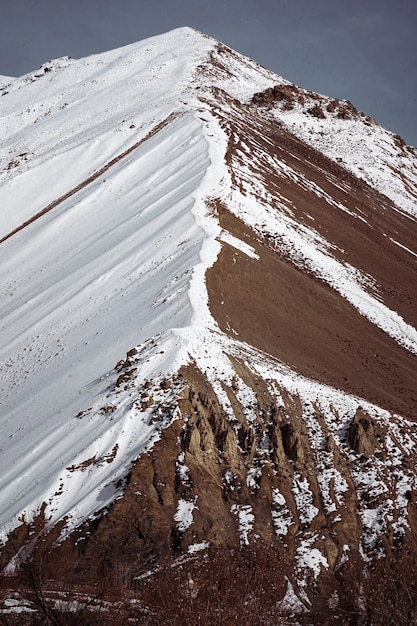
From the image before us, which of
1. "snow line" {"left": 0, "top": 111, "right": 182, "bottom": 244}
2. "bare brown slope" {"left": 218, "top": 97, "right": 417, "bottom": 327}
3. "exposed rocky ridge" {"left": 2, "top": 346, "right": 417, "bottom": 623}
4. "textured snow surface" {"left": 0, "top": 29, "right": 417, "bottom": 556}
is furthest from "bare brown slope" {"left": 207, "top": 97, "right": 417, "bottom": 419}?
"snow line" {"left": 0, "top": 111, "right": 182, "bottom": 244}

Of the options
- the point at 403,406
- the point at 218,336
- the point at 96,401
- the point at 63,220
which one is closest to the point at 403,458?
the point at 403,406

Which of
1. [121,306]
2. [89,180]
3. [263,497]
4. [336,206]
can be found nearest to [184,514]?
[263,497]

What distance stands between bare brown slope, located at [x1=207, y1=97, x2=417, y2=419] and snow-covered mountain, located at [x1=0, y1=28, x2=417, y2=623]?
0.12m

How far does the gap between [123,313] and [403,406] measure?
10.5 metres

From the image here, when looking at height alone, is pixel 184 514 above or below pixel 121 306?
below

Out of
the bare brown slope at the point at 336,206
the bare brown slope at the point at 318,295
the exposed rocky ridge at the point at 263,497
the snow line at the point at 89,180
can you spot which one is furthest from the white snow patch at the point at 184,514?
the snow line at the point at 89,180

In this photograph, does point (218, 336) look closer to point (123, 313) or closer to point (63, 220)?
point (123, 313)

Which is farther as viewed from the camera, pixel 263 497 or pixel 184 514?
pixel 263 497

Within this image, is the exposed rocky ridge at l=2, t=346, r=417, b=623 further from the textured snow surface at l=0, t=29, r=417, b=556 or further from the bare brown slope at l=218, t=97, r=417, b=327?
the bare brown slope at l=218, t=97, r=417, b=327

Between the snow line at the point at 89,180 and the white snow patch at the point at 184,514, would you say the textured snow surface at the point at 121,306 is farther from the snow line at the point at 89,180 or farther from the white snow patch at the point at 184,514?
the snow line at the point at 89,180

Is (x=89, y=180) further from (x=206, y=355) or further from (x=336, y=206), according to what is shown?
(x=206, y=355)

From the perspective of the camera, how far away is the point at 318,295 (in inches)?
1127

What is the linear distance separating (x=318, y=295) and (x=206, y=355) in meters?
9.52

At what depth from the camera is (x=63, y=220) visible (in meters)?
39.3
